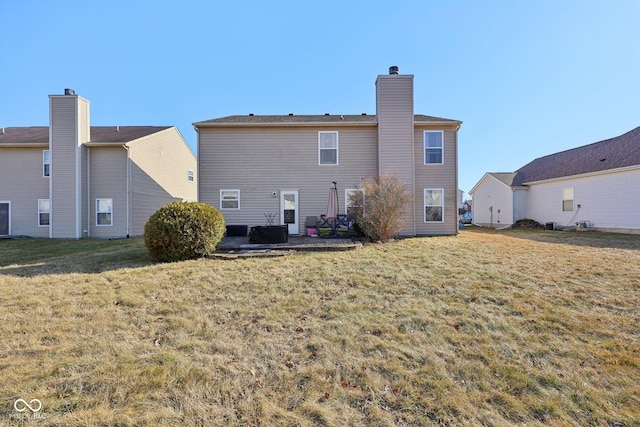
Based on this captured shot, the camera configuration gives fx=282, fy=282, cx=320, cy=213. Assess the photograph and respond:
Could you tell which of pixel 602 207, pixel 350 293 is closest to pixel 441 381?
pixel 350 293

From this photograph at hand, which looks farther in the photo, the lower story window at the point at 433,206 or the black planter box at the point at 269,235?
the lower story window at the point at 433,206

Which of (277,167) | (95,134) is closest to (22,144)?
(95,134)

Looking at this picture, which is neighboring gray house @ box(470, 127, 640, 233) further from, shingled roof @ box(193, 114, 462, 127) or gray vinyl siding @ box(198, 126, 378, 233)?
gray vinyl siding @ box(198, 126, 378, 233)

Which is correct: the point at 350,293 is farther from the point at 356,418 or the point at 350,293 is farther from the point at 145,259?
the point at 145,259

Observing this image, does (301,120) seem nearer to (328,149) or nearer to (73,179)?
(328,149)

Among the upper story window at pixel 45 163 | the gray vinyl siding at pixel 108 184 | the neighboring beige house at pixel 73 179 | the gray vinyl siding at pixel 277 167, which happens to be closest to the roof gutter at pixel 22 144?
the neighboring beige house at pixel 73 179

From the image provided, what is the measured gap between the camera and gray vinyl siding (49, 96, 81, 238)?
1379 centimetres

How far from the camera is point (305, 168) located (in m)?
12.9

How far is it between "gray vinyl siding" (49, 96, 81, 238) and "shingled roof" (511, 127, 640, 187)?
27.2 meters

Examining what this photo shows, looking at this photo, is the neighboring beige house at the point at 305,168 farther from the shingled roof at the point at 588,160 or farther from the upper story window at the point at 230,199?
the shingled roof at the point at 588,160

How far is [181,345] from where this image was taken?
11.1 feet

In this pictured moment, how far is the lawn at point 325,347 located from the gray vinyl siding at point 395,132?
6863 mm

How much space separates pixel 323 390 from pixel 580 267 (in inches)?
268

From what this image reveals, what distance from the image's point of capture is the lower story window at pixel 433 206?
12820 millimetres
